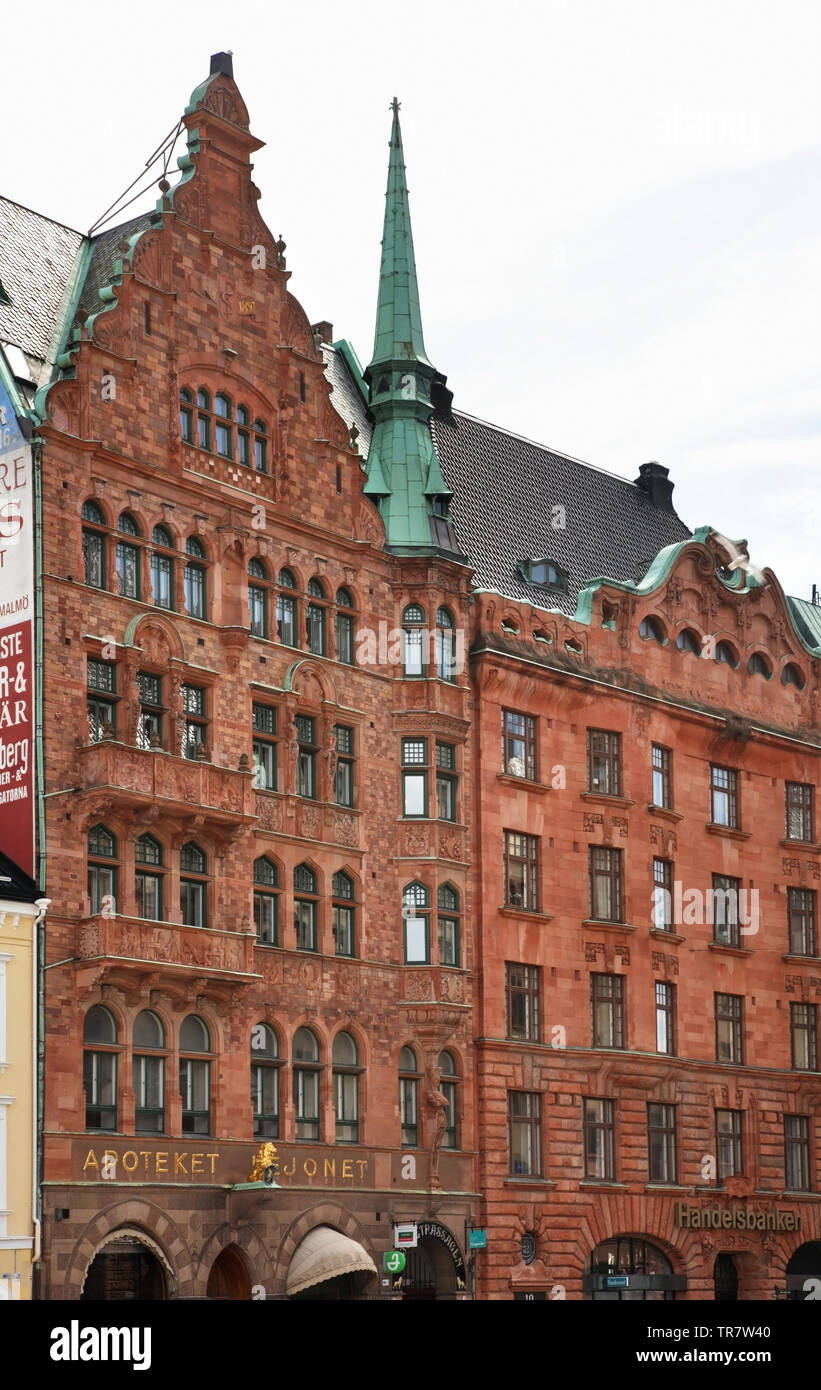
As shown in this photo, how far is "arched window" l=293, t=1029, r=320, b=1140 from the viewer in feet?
185

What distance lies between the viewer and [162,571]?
55625mm

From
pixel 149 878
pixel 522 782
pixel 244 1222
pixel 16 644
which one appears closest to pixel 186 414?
pixel 16 644

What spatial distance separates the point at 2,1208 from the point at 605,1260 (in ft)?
70.4

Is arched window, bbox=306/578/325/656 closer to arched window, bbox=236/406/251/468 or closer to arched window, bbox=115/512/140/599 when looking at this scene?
arched window, bbox=236/406/251/468

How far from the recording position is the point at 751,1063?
231 feet

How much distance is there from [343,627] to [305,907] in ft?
25.3

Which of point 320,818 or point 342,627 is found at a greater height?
point 342,627

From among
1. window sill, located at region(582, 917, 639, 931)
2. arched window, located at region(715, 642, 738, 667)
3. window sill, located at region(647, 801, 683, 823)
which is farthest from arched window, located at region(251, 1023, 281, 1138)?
arched window, located at region(715, 642, 738, 667)

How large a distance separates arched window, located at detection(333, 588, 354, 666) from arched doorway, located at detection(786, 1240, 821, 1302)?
24.1m

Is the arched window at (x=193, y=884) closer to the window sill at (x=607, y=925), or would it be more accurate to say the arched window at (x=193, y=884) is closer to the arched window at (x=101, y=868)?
the arched window at (x=101, y=868)

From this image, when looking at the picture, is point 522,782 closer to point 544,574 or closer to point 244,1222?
point 544,574

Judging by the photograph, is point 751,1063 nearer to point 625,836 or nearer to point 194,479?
point 625,836

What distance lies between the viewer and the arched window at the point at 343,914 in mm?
58562
